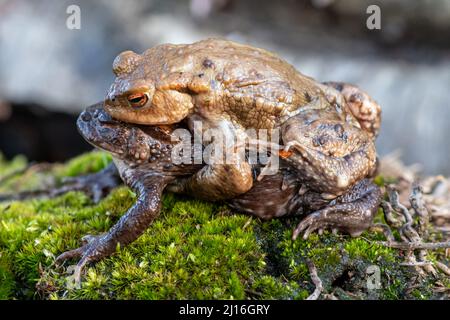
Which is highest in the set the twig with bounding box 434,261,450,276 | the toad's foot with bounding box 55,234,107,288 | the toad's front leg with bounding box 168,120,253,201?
the toad's front leg with bounding box 168,120,253,201

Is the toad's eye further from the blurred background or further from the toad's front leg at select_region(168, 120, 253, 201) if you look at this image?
the blurred background

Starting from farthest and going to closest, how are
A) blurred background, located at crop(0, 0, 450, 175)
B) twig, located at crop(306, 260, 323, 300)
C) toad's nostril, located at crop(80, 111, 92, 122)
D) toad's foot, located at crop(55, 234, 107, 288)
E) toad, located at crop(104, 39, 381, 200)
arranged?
blurred background, located at crop(0, 0, 450, 175), toad's nostril, located at crop(80, 111, 92, 122), toad, located at crop(104, 39, 381, 200), toad's foot, located at crop(55, 234, 107, 288), twig, located at crop(306, 260, 323, 300)

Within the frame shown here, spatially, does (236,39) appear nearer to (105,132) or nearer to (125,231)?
(105,132)

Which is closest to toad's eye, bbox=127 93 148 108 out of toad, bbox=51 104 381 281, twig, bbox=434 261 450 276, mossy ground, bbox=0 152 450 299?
toad, bbox=51 104 381 281

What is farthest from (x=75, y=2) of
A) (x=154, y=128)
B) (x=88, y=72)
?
(x=154, y=128)

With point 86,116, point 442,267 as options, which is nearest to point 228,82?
point 86,116

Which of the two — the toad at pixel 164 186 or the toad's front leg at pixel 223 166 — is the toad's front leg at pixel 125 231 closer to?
A: the toad at pixel 164 186
